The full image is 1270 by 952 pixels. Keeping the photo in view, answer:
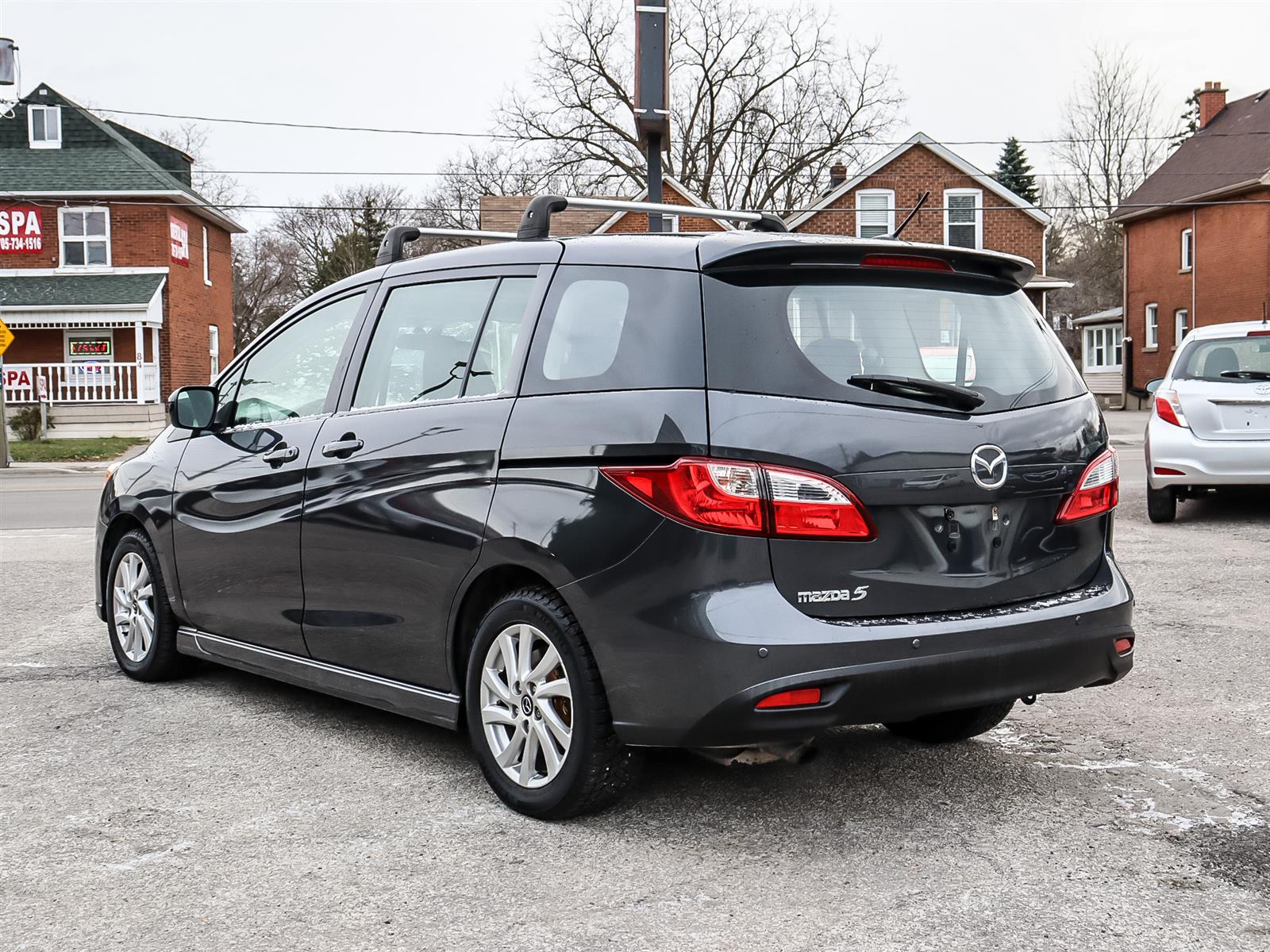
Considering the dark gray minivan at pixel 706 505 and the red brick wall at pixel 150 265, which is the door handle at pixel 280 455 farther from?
the red brick wall at pixel 150 265

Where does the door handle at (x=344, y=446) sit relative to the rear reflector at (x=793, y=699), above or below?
above

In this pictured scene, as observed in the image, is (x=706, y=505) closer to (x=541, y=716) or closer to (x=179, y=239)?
(x=541, y=716)

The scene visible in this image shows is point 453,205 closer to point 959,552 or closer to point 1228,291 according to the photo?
point 1228,291

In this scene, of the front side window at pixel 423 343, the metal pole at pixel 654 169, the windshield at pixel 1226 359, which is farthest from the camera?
the metal pole at pixel 654 169

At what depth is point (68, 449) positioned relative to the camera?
2838 cm

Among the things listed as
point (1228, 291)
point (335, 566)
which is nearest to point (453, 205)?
point (1228, 291)

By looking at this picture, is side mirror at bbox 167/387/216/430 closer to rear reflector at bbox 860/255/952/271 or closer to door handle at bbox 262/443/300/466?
door handle at bbox 262/443/300/466

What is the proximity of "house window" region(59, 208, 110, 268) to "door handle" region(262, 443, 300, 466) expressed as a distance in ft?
119

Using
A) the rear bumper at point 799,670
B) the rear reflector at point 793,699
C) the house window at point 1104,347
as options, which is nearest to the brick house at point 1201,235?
the house window at point 1104,347

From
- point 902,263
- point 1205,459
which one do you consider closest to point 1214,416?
point 1205,459

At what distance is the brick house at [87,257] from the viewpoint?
36.9 m

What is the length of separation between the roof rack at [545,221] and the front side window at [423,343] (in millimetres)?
238

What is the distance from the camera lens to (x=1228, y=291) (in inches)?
1618

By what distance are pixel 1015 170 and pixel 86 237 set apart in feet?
182
